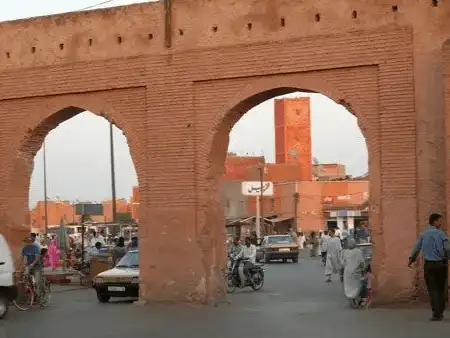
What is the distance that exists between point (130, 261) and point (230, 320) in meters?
6.84

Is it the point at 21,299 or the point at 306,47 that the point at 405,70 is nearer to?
the point at 306,47

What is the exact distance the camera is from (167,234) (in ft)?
64.3

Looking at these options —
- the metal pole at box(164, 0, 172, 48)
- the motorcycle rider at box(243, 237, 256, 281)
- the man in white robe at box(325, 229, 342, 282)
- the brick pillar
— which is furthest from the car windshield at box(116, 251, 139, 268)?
the man in white robe at box(325, 229, 342, 282)

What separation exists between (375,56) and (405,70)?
64 centimetres

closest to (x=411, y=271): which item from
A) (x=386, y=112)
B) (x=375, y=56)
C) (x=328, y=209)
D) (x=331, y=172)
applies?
(x=386, y=112)

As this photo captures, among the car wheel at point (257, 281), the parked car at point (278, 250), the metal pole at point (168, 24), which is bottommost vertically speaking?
the parked car at point (278, 250)

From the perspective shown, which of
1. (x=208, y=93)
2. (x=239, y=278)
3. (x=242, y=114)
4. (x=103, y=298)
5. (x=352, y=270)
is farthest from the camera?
(x=239, y=278)

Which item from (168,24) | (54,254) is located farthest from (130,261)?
(54,254)

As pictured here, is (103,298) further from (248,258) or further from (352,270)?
(352,270)

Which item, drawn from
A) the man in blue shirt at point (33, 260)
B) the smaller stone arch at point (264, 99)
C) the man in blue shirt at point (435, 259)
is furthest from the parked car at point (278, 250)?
the man in blue shirt at point (435, 259)

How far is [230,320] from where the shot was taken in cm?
1602

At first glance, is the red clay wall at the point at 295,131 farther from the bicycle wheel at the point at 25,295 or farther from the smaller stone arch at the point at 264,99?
the bicycle wheel at the point at 25,295

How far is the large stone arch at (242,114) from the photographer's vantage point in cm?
1809

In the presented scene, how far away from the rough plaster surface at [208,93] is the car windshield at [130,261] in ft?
7.87
